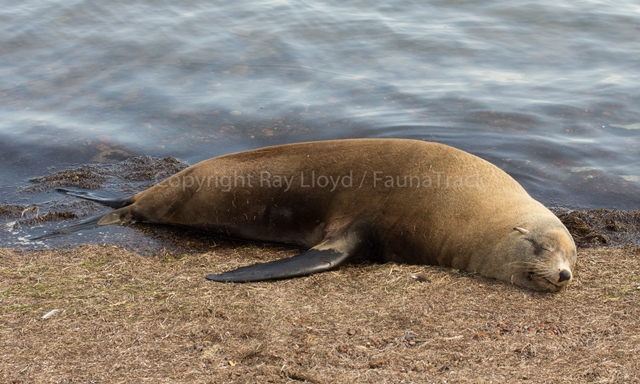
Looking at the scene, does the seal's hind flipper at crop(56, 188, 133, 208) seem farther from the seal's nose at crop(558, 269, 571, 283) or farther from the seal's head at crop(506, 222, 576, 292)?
the seal's nose at crop(558, 269, 571, 283)

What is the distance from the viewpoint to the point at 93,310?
502cm

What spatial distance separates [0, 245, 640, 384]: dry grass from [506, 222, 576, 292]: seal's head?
12 cm

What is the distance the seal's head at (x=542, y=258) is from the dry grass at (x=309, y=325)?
4.9 inches

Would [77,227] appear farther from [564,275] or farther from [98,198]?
[564,275]

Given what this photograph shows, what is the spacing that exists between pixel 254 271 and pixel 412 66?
8.51 metres

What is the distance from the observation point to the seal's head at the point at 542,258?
546cm

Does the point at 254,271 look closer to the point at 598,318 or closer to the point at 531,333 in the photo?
the point at 531,333

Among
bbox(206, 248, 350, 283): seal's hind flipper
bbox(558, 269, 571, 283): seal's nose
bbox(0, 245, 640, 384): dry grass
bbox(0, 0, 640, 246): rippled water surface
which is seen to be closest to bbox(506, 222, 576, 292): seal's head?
bbox(558, 269, 571, 283): seal's nose

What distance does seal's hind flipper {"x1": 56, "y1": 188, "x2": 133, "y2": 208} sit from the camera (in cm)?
758

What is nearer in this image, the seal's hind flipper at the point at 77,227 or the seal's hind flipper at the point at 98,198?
the seal's hind flipper at the point at 77,227

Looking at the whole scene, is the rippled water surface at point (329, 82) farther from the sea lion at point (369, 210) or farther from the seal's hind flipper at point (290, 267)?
the seal's hind flipper at point (290, 267)

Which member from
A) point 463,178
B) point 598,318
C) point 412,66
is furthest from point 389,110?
point 598,318

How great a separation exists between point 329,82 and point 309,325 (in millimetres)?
8140

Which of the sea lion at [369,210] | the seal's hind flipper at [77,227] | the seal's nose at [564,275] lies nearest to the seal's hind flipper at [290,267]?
the sea lion at [369,210]
